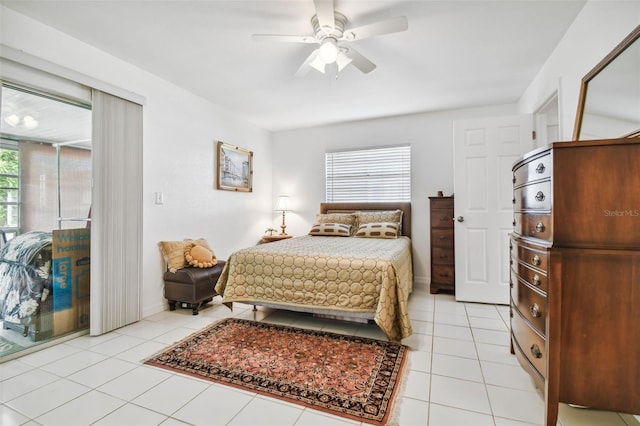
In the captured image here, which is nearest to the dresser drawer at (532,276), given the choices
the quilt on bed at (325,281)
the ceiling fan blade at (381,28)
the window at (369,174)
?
the quilt on bed at (325,281)

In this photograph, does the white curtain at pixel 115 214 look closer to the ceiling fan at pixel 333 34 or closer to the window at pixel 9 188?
the window at pixel 9 188

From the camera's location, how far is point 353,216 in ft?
14.1

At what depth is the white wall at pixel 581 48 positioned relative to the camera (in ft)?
5.31

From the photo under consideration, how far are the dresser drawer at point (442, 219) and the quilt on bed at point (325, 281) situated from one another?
1115 millimetres

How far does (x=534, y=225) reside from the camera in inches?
58.2

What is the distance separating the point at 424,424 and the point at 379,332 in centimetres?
111

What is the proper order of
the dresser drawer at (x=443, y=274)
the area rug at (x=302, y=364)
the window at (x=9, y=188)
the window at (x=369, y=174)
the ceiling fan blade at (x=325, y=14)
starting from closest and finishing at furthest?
the area rug at (x=302, y=364), the ceiling fan blade at (x=325, y=14), the window at (x=9, y=188), the dresser drawer at (x=443, y=274), the window at (x=369, y=174)

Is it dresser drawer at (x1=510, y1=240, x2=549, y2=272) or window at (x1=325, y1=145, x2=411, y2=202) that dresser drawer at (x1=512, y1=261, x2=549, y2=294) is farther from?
window at (x1=325, y1=145, x2=411, y2=202)

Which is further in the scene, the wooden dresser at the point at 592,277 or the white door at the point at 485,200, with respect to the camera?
the white door at the point at 485,200

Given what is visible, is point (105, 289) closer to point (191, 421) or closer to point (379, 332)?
point (191, 421)

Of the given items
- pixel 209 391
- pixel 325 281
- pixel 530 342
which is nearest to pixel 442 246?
pixel 325 281

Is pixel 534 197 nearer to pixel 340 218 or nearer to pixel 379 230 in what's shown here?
pixel 379 230

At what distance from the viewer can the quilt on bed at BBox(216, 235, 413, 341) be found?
2.20 meters

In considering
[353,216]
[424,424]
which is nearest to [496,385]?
[424,424]
